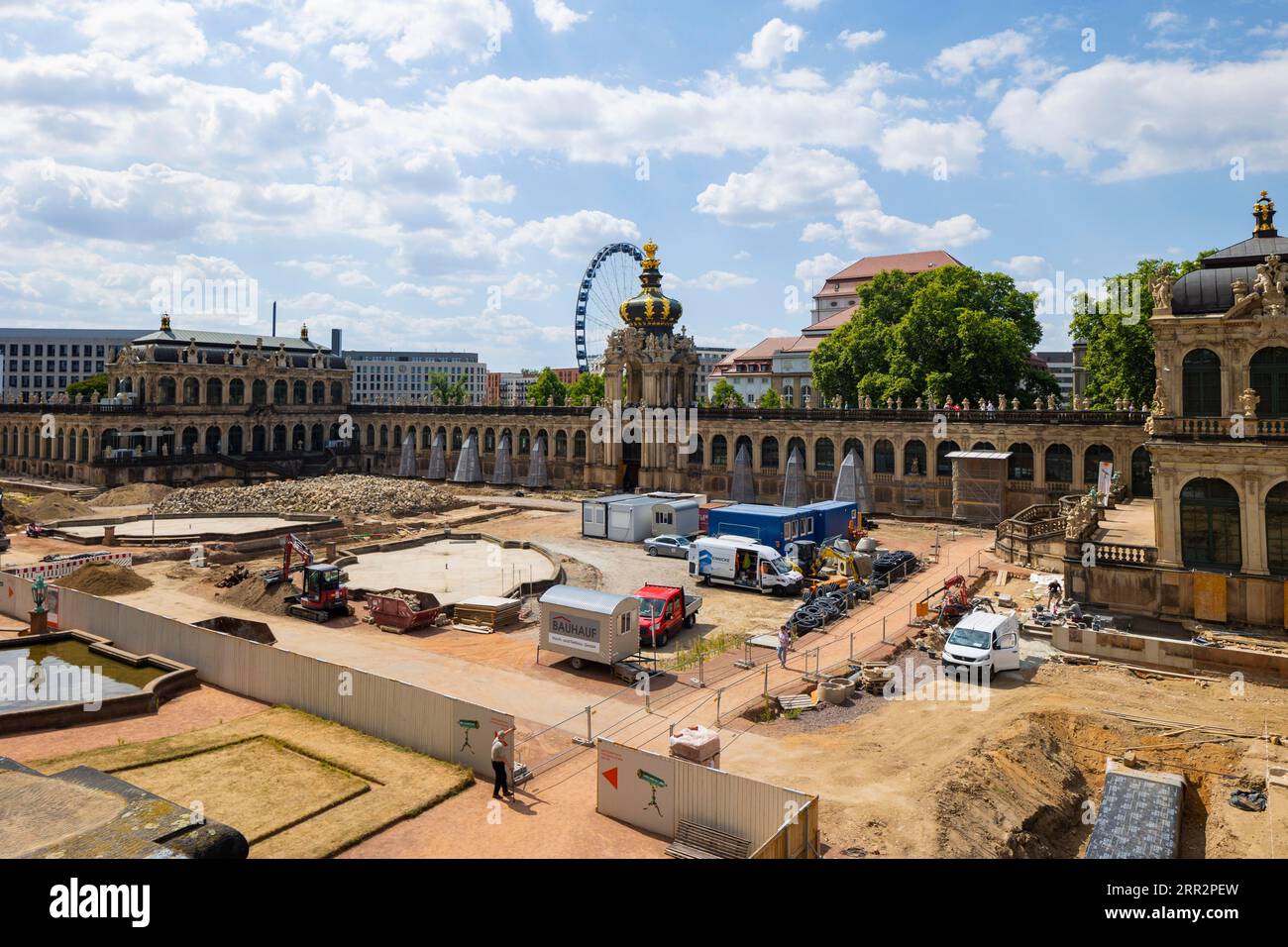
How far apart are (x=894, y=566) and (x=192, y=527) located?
47132mm

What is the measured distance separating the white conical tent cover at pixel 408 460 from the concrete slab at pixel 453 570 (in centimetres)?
4364

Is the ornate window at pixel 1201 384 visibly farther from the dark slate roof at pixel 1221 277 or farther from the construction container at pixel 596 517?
the construction container at pixel 596 517

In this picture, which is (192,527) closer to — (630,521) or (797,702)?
(630,521)

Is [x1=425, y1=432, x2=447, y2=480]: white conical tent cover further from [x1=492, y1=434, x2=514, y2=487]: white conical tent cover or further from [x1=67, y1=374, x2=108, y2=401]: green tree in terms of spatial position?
[x1=67, y1=374, x2=108, y2=401]: green tree

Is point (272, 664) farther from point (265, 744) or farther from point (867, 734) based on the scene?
point (867, 734)

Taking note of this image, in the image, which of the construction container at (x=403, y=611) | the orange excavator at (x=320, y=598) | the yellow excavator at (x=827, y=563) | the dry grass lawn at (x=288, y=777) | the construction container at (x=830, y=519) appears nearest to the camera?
the dry grass lawn at (x=288, y=777)

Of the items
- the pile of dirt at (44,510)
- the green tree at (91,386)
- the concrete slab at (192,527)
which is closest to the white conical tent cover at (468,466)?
the concrete slab at (192,527)

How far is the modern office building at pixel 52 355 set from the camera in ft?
543

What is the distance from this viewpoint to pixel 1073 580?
36656mm

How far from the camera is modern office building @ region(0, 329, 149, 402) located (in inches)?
6516

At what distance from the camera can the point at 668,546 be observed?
5194 centimetres

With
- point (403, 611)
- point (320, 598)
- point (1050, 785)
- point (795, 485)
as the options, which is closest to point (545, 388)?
point (795, 485)

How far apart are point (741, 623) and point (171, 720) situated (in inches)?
857
